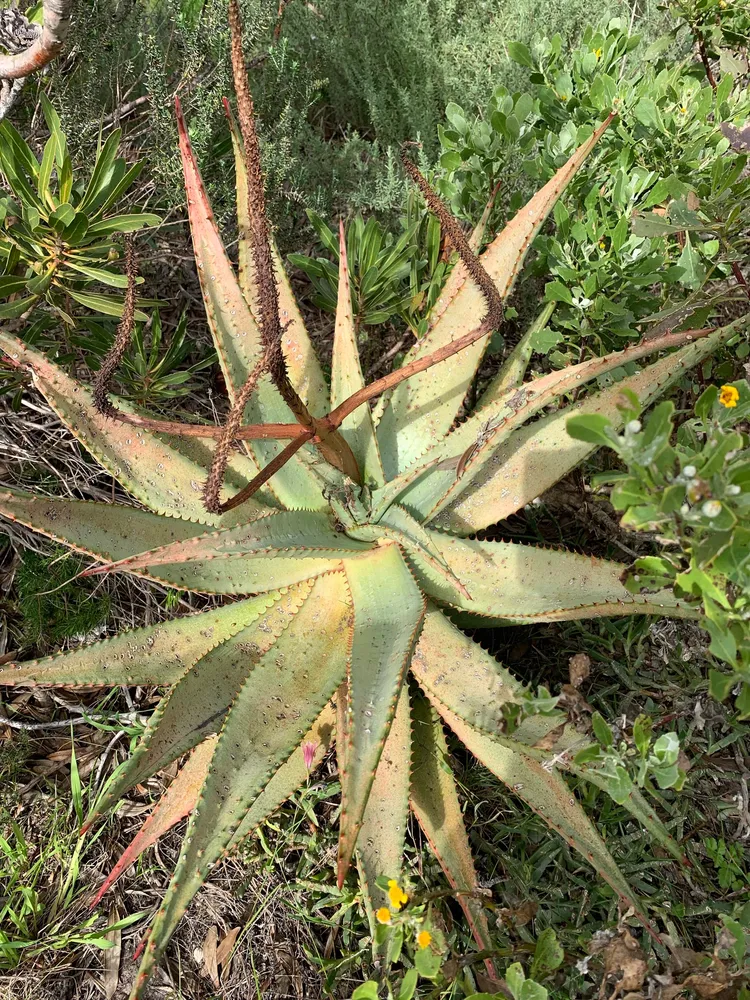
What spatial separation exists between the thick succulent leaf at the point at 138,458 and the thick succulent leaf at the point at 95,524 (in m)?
0.07

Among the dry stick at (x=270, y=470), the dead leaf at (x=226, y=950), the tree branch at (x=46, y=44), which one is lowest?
the dead leaf at (x=226, y=950)

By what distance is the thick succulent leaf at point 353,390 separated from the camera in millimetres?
1883

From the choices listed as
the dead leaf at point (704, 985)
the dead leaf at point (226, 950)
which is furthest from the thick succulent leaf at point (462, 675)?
the dead leaf at point (226, 950)

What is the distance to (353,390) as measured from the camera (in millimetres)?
1931

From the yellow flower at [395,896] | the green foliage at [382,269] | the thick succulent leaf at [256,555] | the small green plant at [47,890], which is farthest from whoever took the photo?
the green foliage at [382,269]

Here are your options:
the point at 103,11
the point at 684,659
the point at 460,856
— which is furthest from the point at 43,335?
the point at 684,659

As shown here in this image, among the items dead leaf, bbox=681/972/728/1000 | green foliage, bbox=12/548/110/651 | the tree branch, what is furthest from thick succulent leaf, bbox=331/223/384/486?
dead leaf, bbox=681/972/728/1000

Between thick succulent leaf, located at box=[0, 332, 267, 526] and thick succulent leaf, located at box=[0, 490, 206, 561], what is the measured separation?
7 centimetres

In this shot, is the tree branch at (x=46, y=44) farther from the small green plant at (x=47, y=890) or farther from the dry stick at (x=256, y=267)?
the small green plant at (x=47, y=890)

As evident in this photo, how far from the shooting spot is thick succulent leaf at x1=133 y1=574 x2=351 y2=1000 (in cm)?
143

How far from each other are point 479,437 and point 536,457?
0.95 ft

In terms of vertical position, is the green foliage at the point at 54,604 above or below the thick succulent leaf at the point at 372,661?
above

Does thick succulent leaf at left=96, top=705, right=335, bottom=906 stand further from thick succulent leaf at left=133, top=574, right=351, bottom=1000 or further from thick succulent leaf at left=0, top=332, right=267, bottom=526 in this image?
thick succulent leaf at left=0, top=332, right=267, bottom=526

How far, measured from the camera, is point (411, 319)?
2.51 metres
